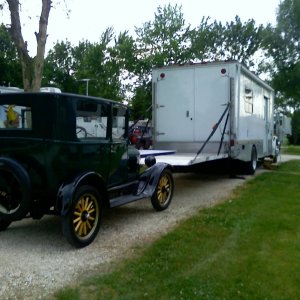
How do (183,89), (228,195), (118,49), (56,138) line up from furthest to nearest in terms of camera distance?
(118,49) → (183,89) → (228,195) → (56,138)

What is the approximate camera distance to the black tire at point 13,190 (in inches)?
202

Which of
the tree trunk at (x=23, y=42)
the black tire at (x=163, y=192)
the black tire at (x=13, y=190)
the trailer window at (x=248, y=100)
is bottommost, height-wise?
the black tire at (x=163, y=192)

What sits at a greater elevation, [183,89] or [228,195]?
[183,89]

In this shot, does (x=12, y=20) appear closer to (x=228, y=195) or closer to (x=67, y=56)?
(x=228, y=195)

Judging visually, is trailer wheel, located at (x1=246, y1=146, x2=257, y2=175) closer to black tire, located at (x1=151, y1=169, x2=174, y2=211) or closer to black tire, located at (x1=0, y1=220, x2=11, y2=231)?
black tire, located at (x1=151, y1=169, x2=174, y2=211)

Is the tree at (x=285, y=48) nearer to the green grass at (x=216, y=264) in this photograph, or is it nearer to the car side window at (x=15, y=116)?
the green grass at (x=216, y=264)

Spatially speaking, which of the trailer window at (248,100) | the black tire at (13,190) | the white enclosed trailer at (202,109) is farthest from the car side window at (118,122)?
the trailer window at (248,100)

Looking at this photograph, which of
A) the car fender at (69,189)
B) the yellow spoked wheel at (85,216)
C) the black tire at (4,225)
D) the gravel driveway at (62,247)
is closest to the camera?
the gravel driveway at (62,247)

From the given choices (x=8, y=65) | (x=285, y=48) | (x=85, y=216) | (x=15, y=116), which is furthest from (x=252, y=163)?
(x=8, y=65)

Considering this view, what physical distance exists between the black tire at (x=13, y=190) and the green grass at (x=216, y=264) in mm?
1375

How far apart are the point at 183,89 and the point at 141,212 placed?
4.41 meters

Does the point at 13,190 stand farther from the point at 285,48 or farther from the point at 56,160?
the point at 285,48

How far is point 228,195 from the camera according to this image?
9336mm

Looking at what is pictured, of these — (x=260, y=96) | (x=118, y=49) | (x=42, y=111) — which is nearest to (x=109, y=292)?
(x=42, y=111)
